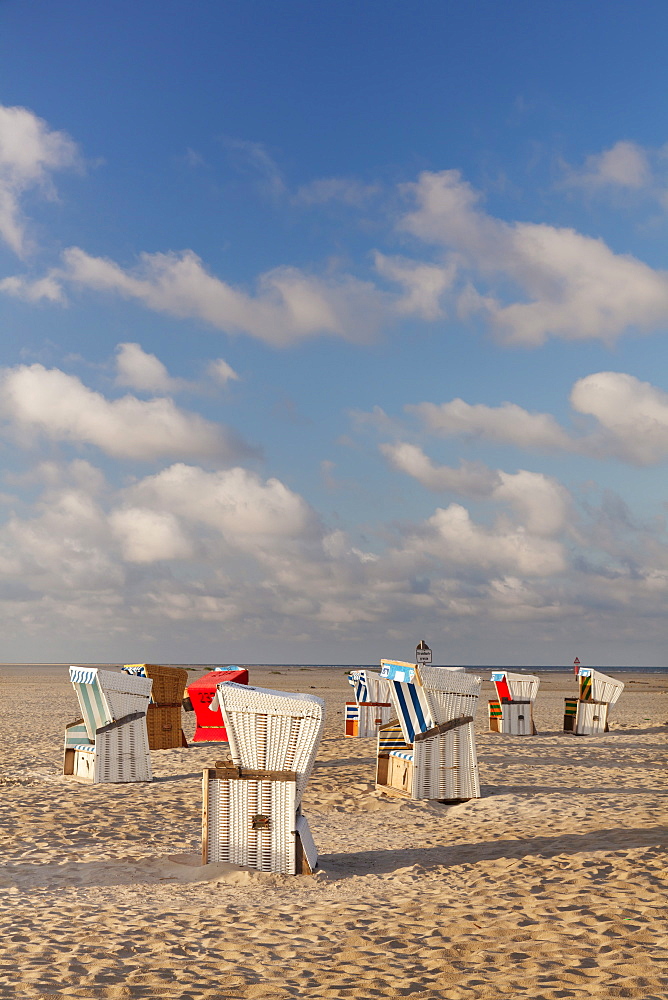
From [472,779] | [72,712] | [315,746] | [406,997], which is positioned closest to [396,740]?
[472,779]

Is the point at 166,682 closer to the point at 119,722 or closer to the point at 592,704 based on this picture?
the point at 119,722

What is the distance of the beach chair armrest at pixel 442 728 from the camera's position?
11383 mm

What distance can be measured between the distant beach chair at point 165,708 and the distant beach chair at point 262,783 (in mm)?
8902

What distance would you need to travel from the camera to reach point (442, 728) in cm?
1145

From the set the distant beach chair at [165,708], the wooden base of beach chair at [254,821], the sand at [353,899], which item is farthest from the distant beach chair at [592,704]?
the wooden base of beach chair at [254,821]

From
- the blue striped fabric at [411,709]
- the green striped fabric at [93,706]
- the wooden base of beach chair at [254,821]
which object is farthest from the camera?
the green striped fabric at [93,706]

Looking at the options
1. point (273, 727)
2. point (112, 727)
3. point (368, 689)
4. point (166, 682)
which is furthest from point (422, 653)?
point (273, 727)

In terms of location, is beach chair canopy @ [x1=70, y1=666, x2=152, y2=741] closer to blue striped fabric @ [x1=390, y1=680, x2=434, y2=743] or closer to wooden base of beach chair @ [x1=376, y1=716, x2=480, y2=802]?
blue striped fabric @ [x1=390, y1=680, x2=434, y2=743]

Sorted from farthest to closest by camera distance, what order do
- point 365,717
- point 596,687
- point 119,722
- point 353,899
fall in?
1. point 596,687
2. point 365,717
3. point 119,722
4. point 353,899

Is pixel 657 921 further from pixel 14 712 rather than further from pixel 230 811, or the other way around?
pixel 14 712

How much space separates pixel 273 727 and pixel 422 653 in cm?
935

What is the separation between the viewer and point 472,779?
11445mm

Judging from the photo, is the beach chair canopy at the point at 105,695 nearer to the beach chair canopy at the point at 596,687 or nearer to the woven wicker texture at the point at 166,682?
the woven wicker texture at the point at 166,682

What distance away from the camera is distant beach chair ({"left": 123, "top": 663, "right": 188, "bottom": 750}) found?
1639cm
